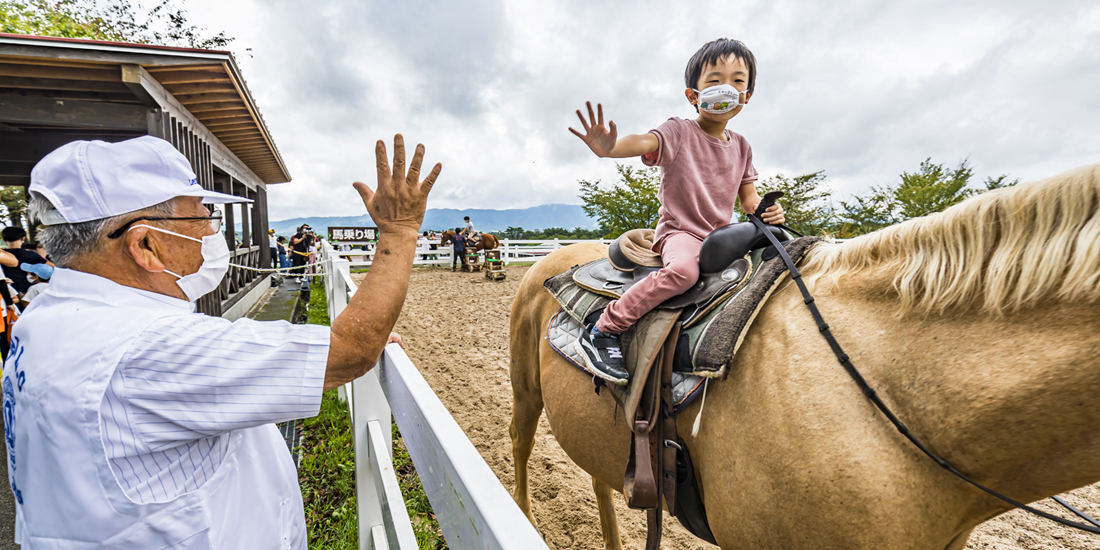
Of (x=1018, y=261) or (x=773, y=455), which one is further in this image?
(x=773, y=455)

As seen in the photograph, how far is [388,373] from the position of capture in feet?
5.49

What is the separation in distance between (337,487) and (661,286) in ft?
9.29

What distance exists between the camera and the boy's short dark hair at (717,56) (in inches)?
78.6

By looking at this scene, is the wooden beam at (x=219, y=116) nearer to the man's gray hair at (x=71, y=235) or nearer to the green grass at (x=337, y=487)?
the green grass at (x=337, y=487)

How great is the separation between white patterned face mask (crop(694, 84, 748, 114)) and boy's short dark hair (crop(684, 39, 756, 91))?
5.7 inches

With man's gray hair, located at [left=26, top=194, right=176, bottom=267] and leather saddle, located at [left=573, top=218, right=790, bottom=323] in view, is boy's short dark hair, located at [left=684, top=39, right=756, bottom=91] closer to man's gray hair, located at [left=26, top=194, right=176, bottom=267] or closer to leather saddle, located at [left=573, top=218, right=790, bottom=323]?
leather saddle, located at [left=573, top=218, right=790, bottom=323]

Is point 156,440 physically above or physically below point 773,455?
above

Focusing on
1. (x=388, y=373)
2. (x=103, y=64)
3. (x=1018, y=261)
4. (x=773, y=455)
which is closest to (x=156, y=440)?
(x=388, y=373)

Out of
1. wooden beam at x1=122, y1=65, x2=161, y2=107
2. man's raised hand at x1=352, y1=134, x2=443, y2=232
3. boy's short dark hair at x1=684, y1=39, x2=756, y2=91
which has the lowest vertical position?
man's raised hand at x1=352, y1=134, x2=443, y2=232

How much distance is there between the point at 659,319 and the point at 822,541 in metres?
0.83

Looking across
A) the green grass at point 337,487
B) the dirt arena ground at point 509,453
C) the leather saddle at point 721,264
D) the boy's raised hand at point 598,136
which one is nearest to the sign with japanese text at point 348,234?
the dirt arena ground at point 509,453

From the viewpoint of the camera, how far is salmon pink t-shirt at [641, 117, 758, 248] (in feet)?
6.75

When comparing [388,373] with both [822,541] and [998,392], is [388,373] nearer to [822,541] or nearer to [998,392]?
[822,541]

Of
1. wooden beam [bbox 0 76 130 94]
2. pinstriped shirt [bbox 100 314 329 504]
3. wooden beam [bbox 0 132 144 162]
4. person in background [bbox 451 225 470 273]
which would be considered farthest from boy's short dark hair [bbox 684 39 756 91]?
person in background [bbox 451 225 470 273]
